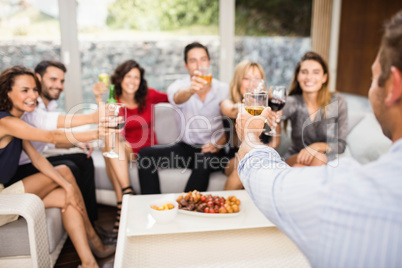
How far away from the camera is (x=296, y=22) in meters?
4.50

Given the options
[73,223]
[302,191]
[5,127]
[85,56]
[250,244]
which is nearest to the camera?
[302,191]

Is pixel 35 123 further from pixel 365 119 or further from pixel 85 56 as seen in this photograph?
pixel 365 119

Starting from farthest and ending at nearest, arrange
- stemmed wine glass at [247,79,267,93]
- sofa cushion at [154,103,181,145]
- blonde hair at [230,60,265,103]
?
sofa cushion at [154,103,181,145] → blonde hair at [230,60,265,103] → stemmed wine glass at [247,79,267,93]

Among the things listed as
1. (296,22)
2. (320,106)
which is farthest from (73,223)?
(296,22)

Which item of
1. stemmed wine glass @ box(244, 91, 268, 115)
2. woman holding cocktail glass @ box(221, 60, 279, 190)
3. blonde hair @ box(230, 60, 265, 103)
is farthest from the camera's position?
blonde hair @ box(230, 60, 265, 103)

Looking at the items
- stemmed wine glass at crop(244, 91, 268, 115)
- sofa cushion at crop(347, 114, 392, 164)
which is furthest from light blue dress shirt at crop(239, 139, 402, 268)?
sofa cushion at crop(347, 114, 392, 164)

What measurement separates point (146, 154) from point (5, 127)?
1017mm

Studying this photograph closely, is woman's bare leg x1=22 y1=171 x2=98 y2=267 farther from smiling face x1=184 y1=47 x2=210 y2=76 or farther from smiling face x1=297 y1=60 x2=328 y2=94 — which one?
smiling face x1=297 y1=60 x2=328 y2=94

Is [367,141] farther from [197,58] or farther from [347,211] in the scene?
[347,211]

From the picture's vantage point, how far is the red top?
2.94 meters

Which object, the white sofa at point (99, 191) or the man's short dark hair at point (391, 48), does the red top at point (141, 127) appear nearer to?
the white sofa at point (99, 191)

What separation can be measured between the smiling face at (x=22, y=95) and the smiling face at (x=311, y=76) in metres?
1.80

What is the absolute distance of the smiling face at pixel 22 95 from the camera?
80.4 inches

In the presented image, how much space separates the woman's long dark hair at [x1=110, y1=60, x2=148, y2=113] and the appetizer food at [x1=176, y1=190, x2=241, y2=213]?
125 centimetres
